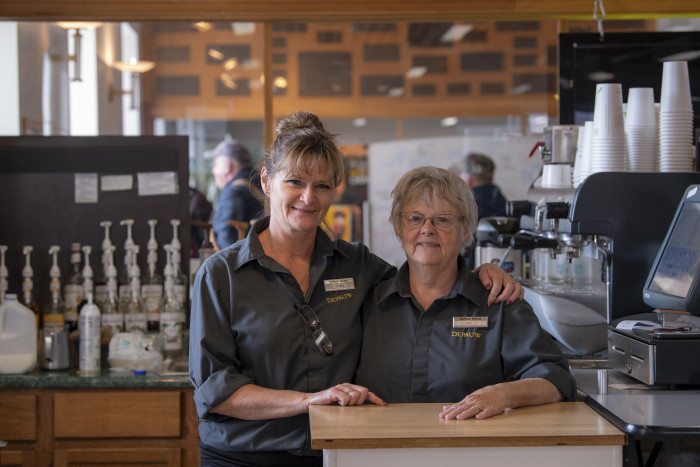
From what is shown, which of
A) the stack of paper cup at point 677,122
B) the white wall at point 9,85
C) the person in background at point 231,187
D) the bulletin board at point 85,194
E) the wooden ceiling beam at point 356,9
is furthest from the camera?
the person in background at point 231,187

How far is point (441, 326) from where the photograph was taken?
2139 mm

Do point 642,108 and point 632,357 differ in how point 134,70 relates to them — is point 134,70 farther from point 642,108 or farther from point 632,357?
point 632,357

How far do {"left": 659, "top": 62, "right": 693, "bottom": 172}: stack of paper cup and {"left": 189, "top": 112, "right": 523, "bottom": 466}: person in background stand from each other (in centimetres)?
81

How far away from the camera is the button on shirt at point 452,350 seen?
6.88 ft

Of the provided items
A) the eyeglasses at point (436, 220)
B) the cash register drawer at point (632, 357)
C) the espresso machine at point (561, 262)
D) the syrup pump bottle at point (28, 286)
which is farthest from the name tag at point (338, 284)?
the syrup pump bottle at point (28, 286)

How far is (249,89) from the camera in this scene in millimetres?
4527

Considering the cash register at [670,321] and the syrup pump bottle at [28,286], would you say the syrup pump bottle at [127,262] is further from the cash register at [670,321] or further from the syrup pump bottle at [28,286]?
the cash register at [670,321]

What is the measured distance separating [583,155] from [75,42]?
2752mm

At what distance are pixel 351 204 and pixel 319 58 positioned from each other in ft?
2.88

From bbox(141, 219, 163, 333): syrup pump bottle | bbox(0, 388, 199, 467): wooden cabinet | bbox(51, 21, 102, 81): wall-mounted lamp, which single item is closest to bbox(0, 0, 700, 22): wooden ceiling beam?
bbox(51, 21, 102, 81): wall-mounted lamp

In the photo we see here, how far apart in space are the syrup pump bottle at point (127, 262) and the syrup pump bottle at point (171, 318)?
0.15m

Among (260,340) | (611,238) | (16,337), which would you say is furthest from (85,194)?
(611,238)

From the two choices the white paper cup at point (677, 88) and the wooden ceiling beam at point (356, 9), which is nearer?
the white paper cup at point (677, 88)

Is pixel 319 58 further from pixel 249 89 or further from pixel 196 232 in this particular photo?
pixel 196 232
